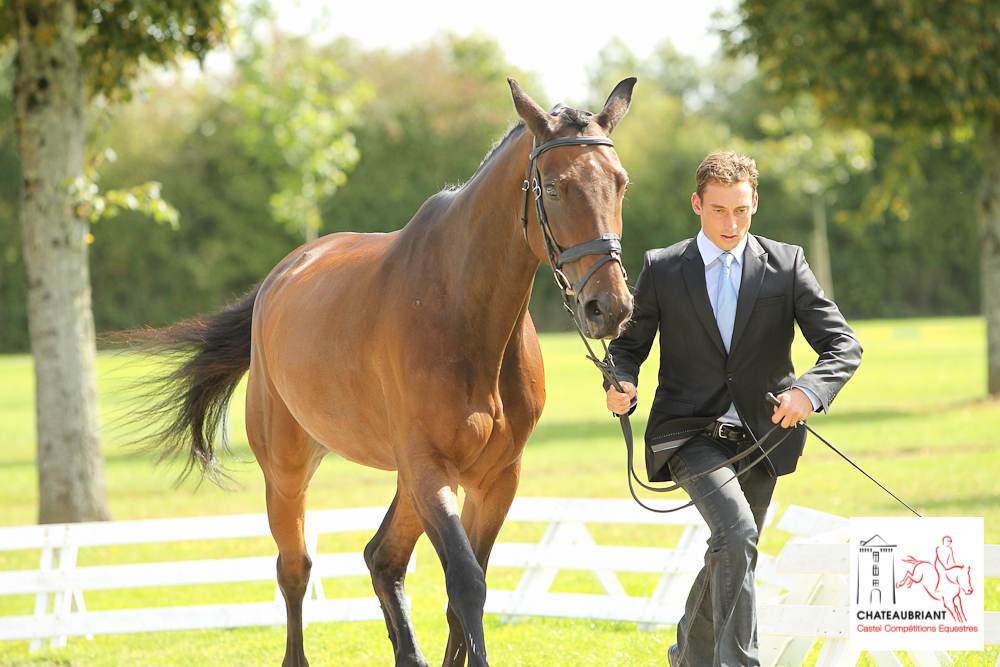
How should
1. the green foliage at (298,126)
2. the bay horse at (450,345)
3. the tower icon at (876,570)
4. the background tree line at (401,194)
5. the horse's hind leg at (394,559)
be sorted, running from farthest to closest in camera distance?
1. the background tree line at (401,194)
2. the green foliage at (298,126)
3. the horse's hind leg at (394,559)
4. the tower icon at (876,570)
5. the bay horse at (450,345)

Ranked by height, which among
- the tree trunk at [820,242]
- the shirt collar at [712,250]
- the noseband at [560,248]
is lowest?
the tree trunk at [820,242]

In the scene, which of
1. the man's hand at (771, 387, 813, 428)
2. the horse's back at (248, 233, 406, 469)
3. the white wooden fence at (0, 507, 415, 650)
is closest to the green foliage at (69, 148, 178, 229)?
the white wooden fence at (0, 507, 415, 650)

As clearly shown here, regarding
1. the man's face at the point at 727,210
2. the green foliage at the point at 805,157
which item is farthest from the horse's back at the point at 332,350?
the green foliage at the point at 805,157

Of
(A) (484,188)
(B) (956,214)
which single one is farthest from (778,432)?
(B) (956,214)

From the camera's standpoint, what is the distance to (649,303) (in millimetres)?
3867

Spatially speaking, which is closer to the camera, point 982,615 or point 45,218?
point 982,615

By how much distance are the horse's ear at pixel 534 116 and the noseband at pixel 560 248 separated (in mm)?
44

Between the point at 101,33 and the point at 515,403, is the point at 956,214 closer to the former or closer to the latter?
the point at 101,33

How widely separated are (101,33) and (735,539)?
7928mm

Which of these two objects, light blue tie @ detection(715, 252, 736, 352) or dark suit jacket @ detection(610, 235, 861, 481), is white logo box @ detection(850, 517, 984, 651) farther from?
light blue tie @ detection(715, 252, 736, 352)

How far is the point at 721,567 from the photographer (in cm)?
353

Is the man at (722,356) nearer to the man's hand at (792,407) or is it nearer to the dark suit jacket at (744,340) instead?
the dark suit jacket at (744,340)

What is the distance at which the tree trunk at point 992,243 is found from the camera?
49.2 ft

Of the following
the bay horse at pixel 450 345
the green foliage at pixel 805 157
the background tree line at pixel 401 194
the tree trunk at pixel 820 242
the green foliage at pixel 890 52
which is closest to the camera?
the bay horse at pixel 450 345
